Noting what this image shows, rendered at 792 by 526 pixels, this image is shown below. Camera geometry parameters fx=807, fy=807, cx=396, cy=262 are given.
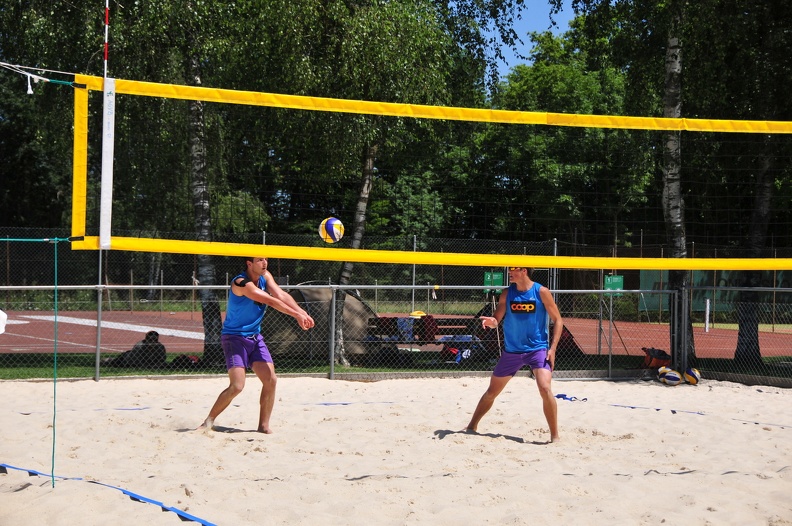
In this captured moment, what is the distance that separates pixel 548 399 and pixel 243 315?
7.93 feet

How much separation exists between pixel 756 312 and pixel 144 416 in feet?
26.7

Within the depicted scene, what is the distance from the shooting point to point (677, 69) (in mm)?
11133

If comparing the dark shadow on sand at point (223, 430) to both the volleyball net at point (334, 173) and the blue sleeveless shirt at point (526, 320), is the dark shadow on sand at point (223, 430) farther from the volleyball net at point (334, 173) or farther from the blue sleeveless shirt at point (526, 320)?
the blue sleeveless shirt at point (526, 320)

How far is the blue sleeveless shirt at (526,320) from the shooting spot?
6.30 m

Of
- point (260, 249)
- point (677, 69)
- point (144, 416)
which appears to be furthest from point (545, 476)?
point (677, 69)

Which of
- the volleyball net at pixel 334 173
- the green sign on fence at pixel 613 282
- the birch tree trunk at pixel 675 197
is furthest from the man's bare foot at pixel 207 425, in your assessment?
the green sign on fence at pixel 613 282

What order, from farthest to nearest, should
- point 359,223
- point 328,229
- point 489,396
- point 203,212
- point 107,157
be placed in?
point 359,223
point 203,212
point 328,229
point 489,396
point 107,157

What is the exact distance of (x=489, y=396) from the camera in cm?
644

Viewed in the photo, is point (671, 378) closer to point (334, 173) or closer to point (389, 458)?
point (334, 173)

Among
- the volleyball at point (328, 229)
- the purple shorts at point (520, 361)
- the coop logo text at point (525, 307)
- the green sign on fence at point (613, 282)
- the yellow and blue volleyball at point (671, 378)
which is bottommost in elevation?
the yellow and blue volleyball at point (671, 378)

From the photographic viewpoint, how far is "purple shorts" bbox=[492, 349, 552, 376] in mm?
6271

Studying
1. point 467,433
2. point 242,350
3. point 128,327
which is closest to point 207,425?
point 242,350

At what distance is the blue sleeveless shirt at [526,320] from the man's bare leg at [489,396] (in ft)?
0.83

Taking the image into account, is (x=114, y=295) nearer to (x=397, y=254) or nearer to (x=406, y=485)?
(x=397, y=254)
